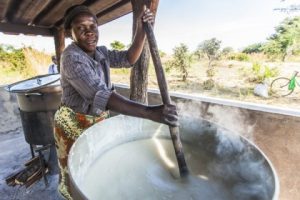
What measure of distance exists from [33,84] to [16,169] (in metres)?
1.39

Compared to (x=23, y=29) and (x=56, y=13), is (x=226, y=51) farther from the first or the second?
(x=23, y=29)

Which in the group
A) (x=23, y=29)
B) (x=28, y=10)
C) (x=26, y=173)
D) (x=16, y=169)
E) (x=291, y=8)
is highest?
(x=291, y=8)

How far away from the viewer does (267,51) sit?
654 cm

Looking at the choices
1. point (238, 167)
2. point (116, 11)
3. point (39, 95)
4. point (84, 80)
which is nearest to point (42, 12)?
point (116, 11)

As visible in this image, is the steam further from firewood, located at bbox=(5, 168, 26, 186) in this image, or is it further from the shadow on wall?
the shadow on wall

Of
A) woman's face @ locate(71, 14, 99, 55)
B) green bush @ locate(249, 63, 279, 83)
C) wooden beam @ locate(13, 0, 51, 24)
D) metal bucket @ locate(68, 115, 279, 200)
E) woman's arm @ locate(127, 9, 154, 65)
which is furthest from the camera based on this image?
green bush @ locate(249, 63, 279, 83)

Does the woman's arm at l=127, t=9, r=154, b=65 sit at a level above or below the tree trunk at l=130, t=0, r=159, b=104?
above

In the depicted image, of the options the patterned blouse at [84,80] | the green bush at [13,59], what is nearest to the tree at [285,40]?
the patterned blouse at [84,80]

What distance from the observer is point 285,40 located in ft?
20.8

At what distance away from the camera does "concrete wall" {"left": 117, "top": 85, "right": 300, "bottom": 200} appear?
7.54 ft

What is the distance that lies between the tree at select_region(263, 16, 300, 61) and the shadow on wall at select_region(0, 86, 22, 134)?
21.5ft

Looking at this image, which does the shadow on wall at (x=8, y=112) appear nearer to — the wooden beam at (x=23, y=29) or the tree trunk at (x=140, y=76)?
the wooden beam at (x=23, y=29)

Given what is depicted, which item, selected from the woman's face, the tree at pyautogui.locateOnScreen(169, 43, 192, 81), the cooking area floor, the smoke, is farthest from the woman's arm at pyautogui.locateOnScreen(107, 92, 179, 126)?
the tree at pyautogui.locateOnScreen(169, 43, 192, 81)

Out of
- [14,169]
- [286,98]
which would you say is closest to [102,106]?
[14,169]
